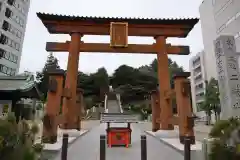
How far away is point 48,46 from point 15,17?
98.7 ft

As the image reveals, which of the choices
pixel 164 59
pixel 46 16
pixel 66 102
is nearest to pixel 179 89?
pixel 164 59

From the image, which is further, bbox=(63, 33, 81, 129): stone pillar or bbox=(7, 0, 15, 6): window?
bbox=(7, 0, 15, 6): window

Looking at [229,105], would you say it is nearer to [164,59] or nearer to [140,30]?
[164,59]

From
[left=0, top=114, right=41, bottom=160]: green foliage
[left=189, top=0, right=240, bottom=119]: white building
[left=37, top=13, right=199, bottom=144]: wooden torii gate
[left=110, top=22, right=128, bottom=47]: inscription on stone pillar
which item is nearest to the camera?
[left=0, top=114, right=41, bottom=160]: green foliage

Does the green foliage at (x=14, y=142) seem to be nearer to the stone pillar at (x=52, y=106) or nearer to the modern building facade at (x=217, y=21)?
the stone pillar at (x=52, y=106)

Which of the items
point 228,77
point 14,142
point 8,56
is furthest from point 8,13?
point 14,142

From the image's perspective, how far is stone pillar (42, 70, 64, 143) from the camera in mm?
8666

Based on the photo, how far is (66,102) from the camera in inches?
466

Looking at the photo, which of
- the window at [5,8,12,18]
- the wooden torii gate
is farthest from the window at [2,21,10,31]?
the wooden torii gate

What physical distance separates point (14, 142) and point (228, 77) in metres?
7.24

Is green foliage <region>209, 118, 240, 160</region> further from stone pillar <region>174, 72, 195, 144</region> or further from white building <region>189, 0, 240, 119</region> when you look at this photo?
white building <region>189, 0, 240, 119</region>

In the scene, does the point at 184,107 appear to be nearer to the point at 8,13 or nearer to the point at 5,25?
the point at 5,25

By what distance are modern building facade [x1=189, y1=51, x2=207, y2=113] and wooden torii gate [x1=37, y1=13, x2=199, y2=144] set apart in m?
36.8

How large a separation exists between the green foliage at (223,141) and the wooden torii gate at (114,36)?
763 cm
